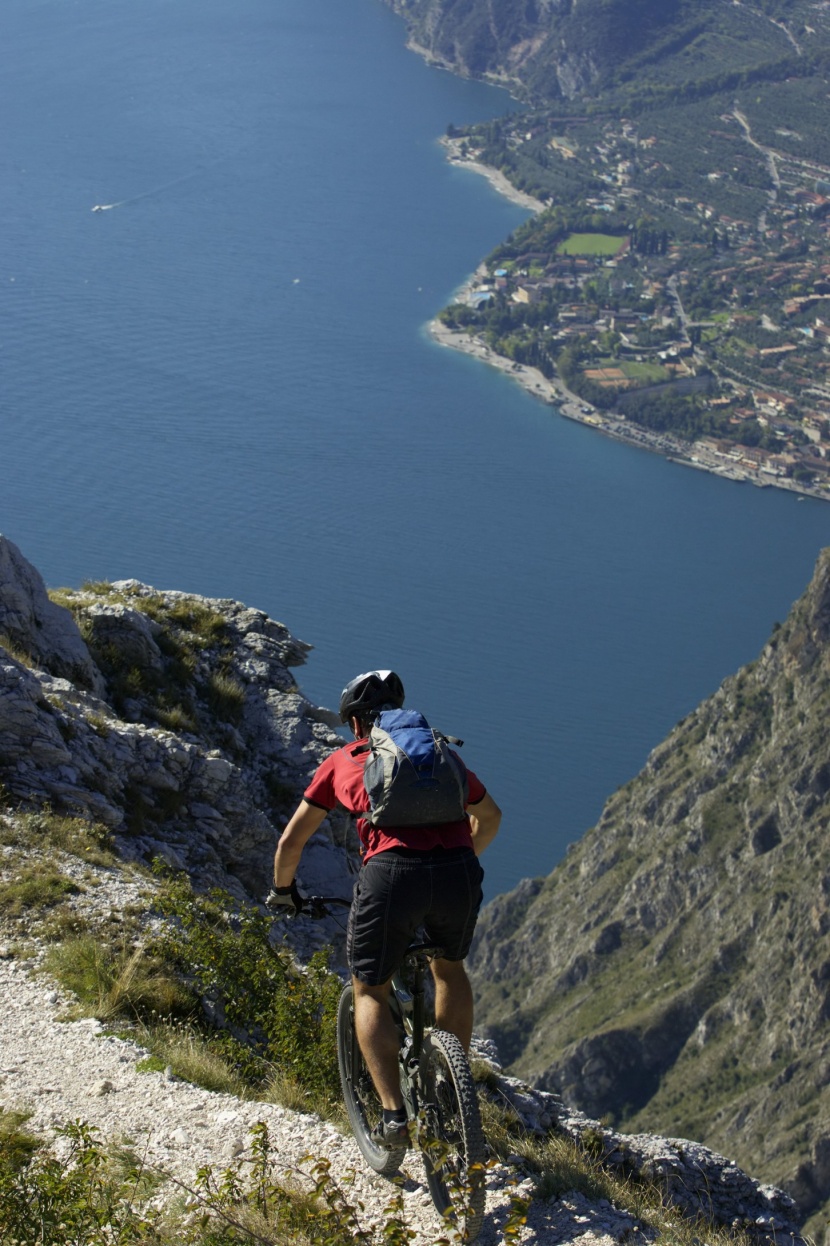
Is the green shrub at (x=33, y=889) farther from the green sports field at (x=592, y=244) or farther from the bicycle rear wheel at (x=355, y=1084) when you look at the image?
→ the green sports field at (x=592, y=244)

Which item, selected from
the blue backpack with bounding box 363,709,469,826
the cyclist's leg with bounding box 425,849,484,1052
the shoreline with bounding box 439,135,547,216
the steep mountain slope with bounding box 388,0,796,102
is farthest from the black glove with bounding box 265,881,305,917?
the steep mountain slope with bounding box 388,0,796,102

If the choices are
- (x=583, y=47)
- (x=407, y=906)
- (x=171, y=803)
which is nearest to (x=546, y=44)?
(x=583, y=47)

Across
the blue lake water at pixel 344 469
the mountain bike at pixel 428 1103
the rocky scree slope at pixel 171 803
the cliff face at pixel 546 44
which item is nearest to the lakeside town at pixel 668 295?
the blue lake water at pixel 344 469

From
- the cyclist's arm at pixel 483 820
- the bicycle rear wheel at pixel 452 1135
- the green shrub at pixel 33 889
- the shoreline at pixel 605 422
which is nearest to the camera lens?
the bicycle rear wheel at pixel 452 1135

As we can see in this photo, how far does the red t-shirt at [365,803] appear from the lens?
3734mm

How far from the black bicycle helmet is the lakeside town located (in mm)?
94929

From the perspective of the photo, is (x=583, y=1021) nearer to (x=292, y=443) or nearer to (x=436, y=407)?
(x=292, y=443)

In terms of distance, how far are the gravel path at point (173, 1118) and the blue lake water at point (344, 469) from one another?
143ft

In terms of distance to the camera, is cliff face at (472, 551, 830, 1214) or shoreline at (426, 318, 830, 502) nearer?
cliff face at (472, 551, 830, 1214)

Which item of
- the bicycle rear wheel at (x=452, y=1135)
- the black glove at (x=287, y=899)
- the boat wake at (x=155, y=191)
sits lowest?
the boat wake at (x=155, y=191)

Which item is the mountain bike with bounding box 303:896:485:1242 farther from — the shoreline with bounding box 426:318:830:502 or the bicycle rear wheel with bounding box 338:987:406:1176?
the shoreline with bounding box 426:318:830:502

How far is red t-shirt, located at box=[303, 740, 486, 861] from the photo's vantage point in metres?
3.73

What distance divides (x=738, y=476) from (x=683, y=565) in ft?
67.4

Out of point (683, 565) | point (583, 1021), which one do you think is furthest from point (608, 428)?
point (583, 1021)
